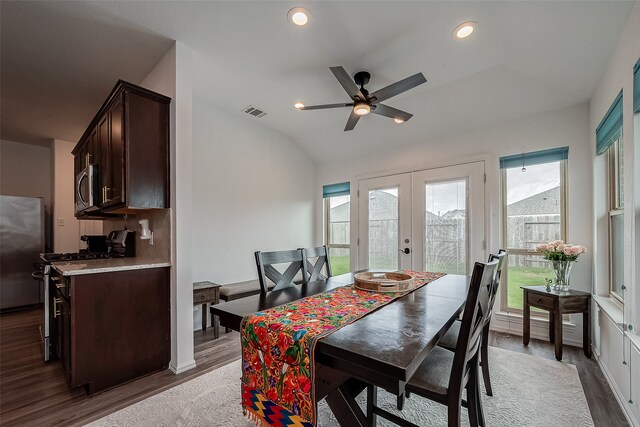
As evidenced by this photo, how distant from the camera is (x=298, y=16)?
2.05 metres

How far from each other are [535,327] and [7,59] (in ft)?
19.3

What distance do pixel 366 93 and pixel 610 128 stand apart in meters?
1.94

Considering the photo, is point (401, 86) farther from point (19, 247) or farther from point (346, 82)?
point (19, 247)

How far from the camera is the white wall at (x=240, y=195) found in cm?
348

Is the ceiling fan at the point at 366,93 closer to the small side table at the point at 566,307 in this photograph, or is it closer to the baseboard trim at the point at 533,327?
the small side table at the point at 566,307

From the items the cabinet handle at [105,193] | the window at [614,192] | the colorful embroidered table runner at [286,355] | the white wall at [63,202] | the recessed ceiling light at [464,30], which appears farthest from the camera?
the white wall at [63,202]

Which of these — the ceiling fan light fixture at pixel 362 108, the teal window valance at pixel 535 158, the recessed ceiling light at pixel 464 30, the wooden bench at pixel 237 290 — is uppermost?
the recessed ceiling light at pixel 464 30

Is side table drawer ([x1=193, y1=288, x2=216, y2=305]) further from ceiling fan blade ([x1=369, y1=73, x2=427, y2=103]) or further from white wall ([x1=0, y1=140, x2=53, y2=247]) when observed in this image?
white wall ([x1=0, y1=140, x2=53, y2=247])

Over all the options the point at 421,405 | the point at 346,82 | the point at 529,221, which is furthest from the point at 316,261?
the point at 529,221

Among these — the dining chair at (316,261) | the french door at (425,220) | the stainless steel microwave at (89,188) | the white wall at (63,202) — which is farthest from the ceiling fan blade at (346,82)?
the white wall at (63,202)

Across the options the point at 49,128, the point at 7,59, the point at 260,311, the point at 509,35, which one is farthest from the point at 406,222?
the point at 49,128

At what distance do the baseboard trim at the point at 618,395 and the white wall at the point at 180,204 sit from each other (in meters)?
3.08

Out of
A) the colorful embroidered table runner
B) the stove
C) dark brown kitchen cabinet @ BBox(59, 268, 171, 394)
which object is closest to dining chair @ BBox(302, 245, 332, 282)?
the colorful embroidered table runner

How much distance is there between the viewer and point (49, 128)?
420 cm
